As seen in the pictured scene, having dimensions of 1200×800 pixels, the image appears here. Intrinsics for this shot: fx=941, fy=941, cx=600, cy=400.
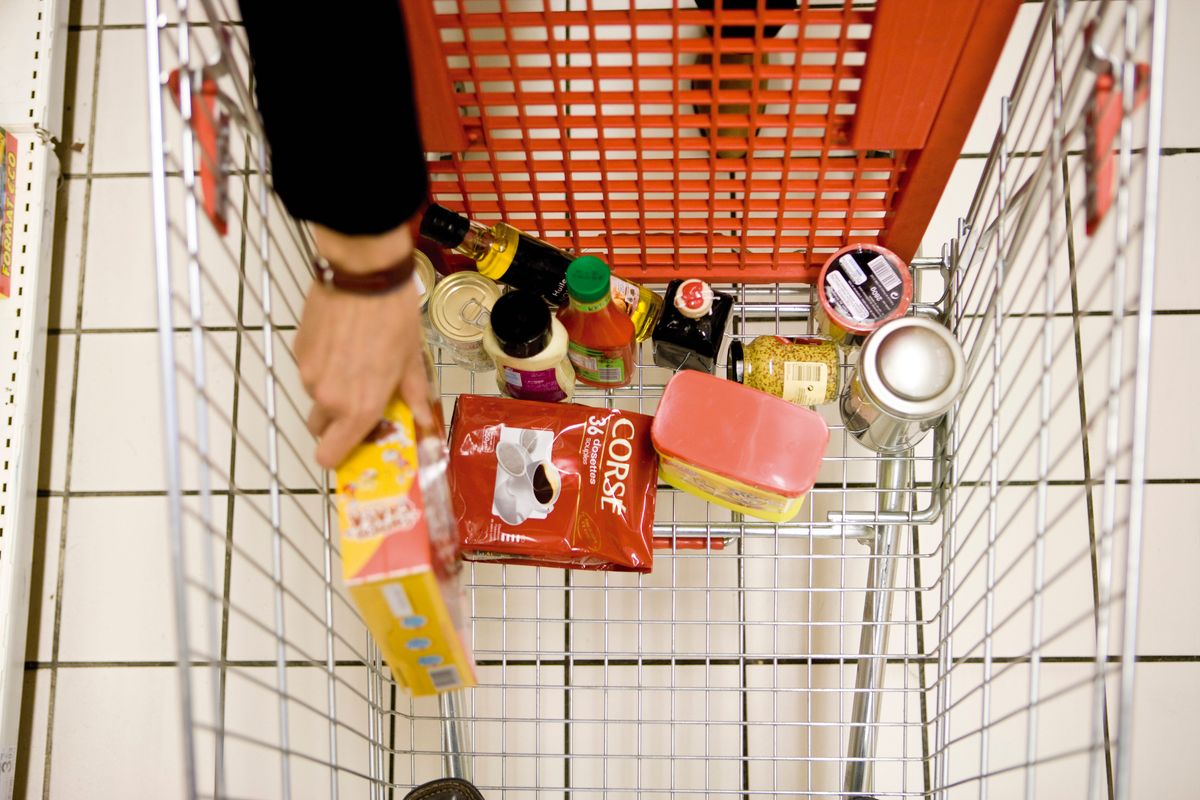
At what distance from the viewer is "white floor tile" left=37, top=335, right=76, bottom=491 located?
1.43m

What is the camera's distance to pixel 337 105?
61 centimetres

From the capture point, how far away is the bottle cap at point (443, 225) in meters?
0.99

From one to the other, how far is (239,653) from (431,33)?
0.97 metres

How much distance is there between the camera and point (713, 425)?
0.98 metres

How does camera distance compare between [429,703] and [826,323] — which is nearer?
[826,323]

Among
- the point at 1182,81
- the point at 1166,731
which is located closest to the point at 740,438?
the point at 1166,731

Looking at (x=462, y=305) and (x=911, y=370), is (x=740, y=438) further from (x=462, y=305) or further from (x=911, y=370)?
(x=462, y=305)

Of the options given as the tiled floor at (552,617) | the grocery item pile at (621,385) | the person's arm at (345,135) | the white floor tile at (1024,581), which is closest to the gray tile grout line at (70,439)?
the tiled floor at (552,617)

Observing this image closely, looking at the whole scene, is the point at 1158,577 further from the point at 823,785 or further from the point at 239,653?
the point at 239,653

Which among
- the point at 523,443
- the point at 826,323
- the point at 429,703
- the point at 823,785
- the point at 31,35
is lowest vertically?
the point at 823,785

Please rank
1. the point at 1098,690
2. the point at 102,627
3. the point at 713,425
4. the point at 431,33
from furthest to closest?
the point at 102,627, the point at 713,425, the point at 431,33, the point at 1098,690

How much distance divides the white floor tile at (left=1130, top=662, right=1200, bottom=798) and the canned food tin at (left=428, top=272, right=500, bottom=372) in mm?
1049

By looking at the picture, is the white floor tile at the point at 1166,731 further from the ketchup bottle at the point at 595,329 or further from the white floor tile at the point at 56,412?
the white floor tile at the point at 56,412

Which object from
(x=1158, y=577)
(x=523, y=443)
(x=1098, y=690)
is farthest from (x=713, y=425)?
(x=1158, y=577)
